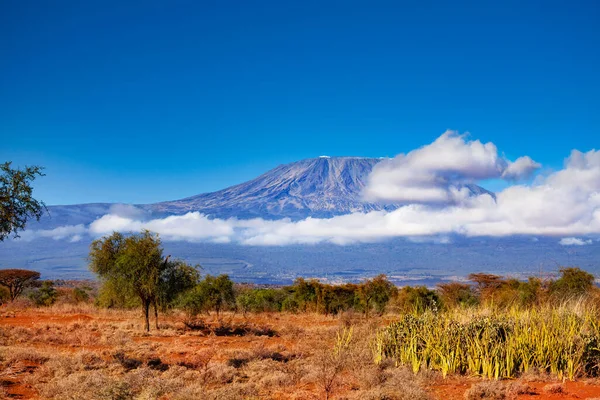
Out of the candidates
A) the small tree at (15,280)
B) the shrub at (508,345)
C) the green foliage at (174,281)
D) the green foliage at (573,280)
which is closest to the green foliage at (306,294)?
the green foliage at (174,281)

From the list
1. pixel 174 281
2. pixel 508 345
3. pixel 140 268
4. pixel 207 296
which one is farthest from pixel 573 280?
pixel 140 268

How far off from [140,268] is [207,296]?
12473 mm

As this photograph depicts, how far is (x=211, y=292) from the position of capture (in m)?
38.7

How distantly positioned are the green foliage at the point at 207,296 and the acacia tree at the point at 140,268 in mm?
7831

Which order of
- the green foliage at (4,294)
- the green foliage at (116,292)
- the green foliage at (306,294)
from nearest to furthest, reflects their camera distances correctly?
the green foliage at (116,292)
the green foliage at (306,294)
the green foliage at (4,294)

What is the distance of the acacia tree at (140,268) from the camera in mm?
26312

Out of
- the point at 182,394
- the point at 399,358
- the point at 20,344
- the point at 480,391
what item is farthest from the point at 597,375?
the point at 20,344

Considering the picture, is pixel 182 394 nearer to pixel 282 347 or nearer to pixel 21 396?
pixel 21 396

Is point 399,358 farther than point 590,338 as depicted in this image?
Yes

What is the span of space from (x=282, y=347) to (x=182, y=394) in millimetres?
10580

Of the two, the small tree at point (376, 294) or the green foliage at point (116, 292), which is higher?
the green foliage at point (116, 292)

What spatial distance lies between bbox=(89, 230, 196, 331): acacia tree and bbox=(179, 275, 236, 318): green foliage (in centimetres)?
783

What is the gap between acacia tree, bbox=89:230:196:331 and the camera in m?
26.3

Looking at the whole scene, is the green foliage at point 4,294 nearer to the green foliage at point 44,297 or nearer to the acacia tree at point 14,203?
the green foliage at point 44,297
